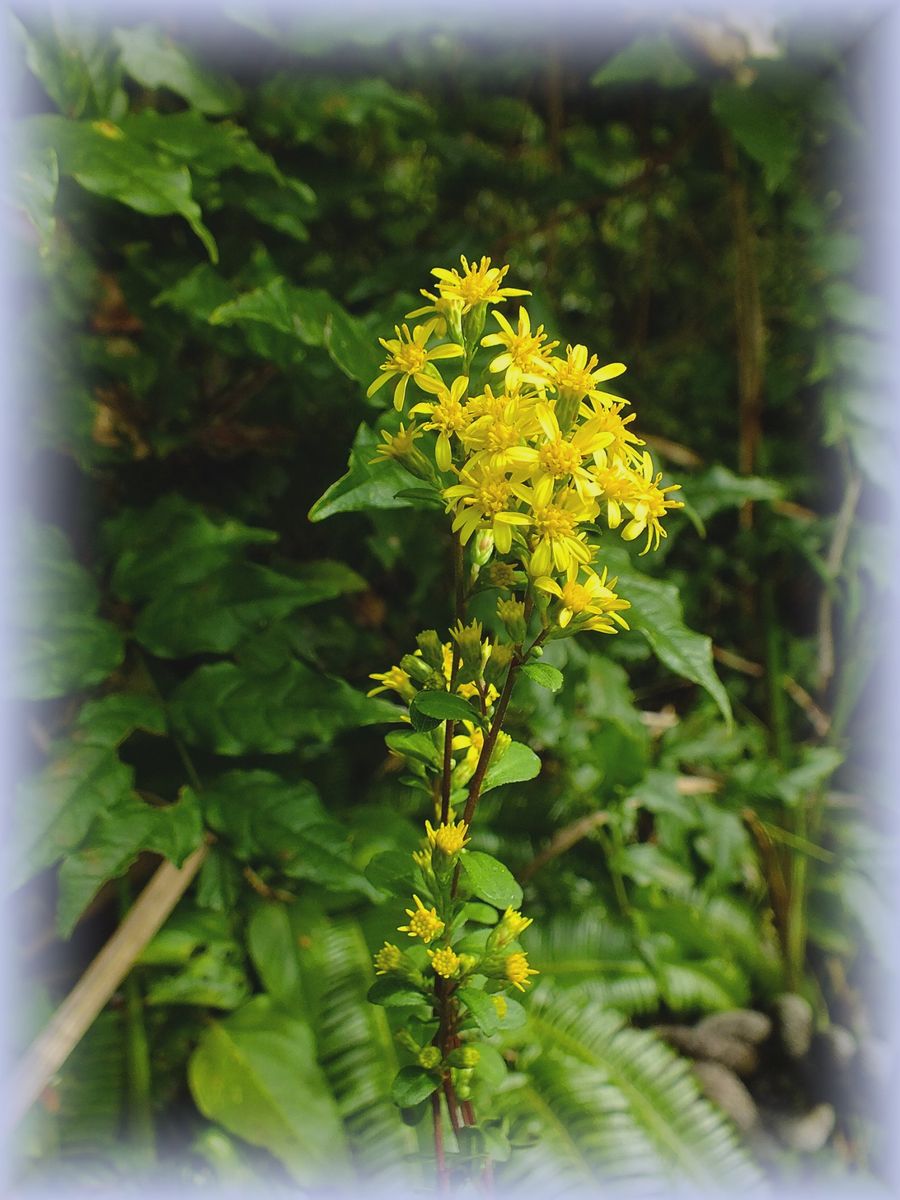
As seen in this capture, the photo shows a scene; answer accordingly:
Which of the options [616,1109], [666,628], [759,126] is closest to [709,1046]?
[616,1109]

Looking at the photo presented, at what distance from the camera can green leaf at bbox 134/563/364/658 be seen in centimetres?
92

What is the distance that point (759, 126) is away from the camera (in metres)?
1.13

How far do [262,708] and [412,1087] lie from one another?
0.42 meters

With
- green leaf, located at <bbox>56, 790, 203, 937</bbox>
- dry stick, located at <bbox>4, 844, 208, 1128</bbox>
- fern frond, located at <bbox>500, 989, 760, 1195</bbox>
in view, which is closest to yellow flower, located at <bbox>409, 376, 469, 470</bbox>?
green leaf, located at <bbox>56, 790, 203, 937</bbox>

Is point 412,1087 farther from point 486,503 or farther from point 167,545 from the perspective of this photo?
point 167,545

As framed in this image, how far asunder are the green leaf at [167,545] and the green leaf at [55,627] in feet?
0.17

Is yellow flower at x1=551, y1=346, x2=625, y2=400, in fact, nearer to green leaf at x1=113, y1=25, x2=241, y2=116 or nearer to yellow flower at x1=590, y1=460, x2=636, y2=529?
yellow flower at x1=590, y1=460, x2=636, y2=529

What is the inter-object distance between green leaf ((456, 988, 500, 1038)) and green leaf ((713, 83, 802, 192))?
100 centimetres

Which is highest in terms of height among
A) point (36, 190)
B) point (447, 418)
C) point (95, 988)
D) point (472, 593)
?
point (36, 190)

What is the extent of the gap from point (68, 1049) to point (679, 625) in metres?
0.80

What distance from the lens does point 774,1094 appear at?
140cm

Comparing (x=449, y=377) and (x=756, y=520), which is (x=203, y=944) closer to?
(x=449, y=377)

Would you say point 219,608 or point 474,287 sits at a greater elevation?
point 474,287

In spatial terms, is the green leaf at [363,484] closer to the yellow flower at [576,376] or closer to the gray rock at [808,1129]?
the yellow flower at [576,376]
